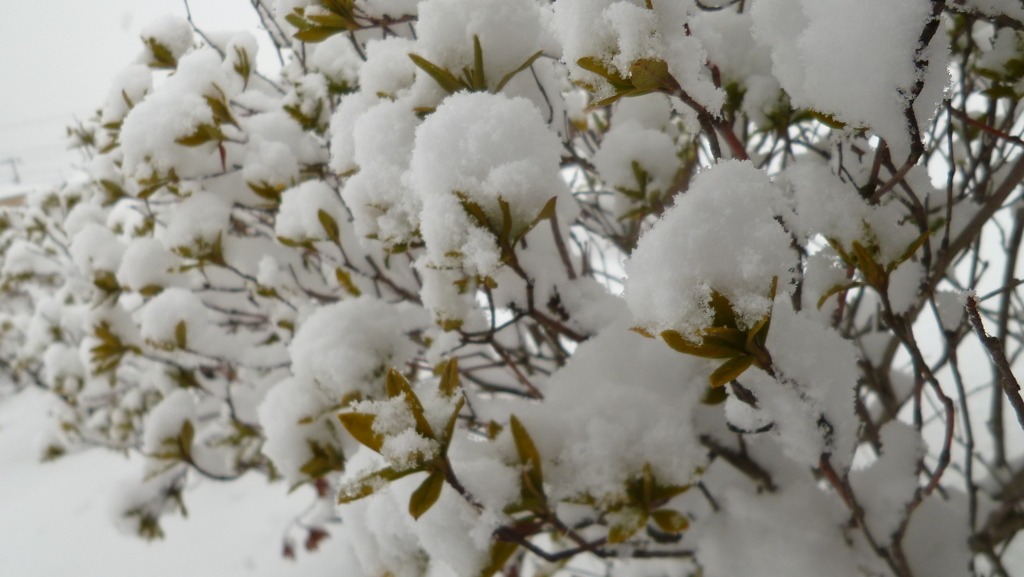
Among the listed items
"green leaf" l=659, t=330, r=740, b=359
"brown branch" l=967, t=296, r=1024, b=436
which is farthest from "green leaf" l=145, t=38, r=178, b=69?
"brown branch" l=967, t=296, r=1024, b=436

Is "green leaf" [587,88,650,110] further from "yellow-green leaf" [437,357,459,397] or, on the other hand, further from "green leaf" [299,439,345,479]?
"green leaf" [299,439,345,479]

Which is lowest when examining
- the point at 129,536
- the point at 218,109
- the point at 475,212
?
the point at 129,536

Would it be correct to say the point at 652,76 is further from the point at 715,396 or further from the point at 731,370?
the point at 715,396

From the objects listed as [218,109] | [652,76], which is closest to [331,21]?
[218,109]

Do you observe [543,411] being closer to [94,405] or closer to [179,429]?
[179,429]

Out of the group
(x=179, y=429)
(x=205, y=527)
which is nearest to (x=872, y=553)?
(x=179, y=429)

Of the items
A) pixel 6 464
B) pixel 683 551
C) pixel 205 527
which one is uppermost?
pixel 683 551

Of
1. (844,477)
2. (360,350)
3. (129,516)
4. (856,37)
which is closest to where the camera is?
(856,37)
